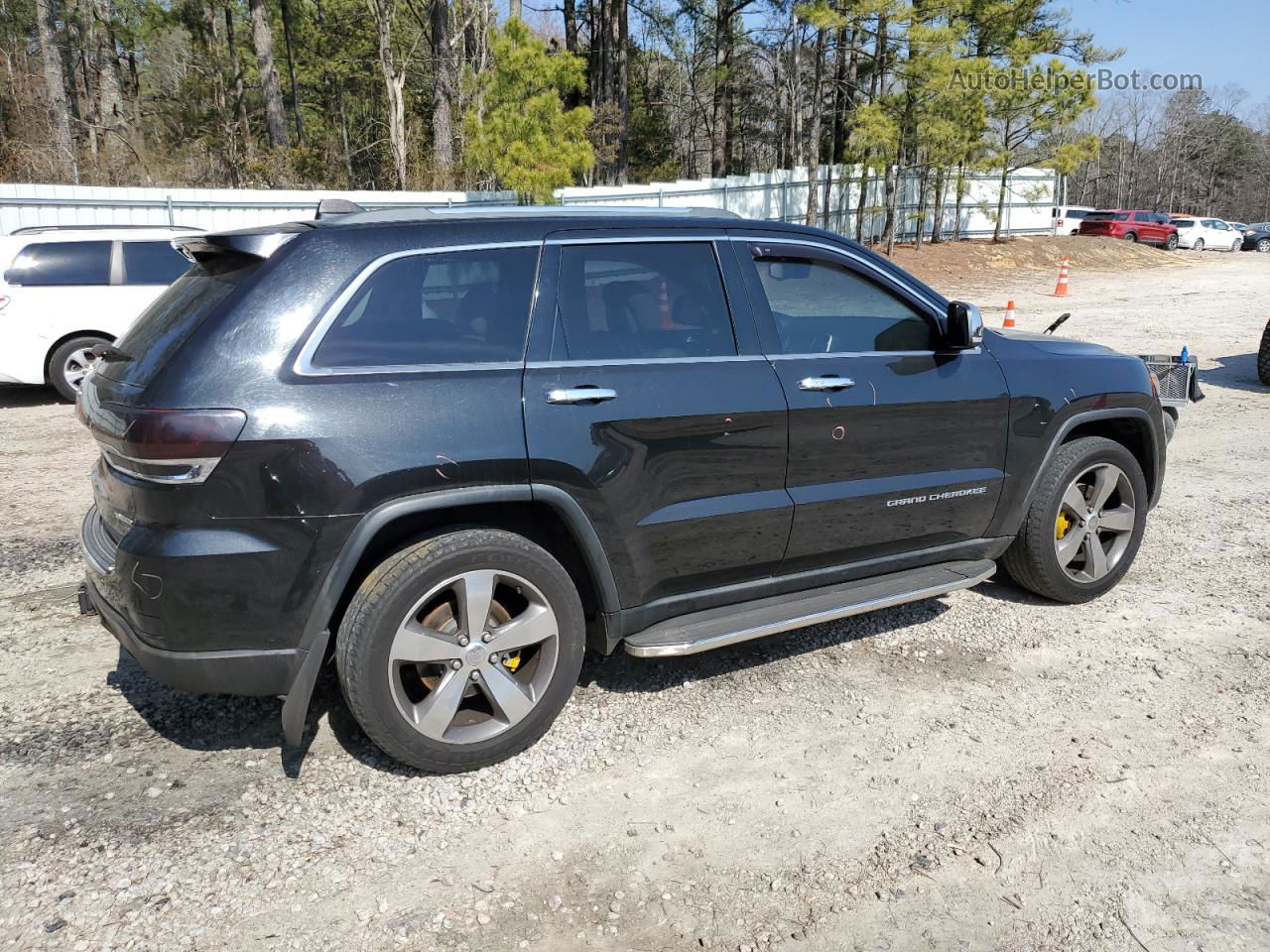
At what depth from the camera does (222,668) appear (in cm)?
307

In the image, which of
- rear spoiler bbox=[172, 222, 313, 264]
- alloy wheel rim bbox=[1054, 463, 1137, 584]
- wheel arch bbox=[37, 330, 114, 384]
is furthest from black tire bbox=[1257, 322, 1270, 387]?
wheel arch bbox=[37, 330, 114, 384]

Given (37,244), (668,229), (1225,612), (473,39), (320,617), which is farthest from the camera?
(473,39)

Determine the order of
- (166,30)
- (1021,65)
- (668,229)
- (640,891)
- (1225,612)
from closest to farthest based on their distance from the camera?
(640,891), (668,229), (1225,612), (1021,65), (166,30)

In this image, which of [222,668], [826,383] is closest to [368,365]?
[222,668]

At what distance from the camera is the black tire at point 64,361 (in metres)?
10.0

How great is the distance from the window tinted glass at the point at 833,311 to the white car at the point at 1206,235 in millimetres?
42024

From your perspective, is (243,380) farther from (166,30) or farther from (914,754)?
A: (166,30)

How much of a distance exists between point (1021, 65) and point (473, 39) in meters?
16.6

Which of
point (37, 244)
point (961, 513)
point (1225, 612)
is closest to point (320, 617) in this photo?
point (961, 513)

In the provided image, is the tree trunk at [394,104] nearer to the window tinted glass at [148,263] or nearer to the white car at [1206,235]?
the window tinted glass at [148,263]

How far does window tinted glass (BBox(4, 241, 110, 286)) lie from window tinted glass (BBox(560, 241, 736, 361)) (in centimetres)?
847

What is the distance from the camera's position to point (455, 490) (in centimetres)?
321

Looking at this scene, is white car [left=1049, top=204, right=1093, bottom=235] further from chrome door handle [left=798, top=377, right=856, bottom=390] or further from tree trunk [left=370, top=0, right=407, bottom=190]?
chrome door handle [left=798, top=377, right=856, bottom=390]

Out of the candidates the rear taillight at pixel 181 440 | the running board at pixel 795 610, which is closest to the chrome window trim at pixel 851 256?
the running board at pixel 795 610
